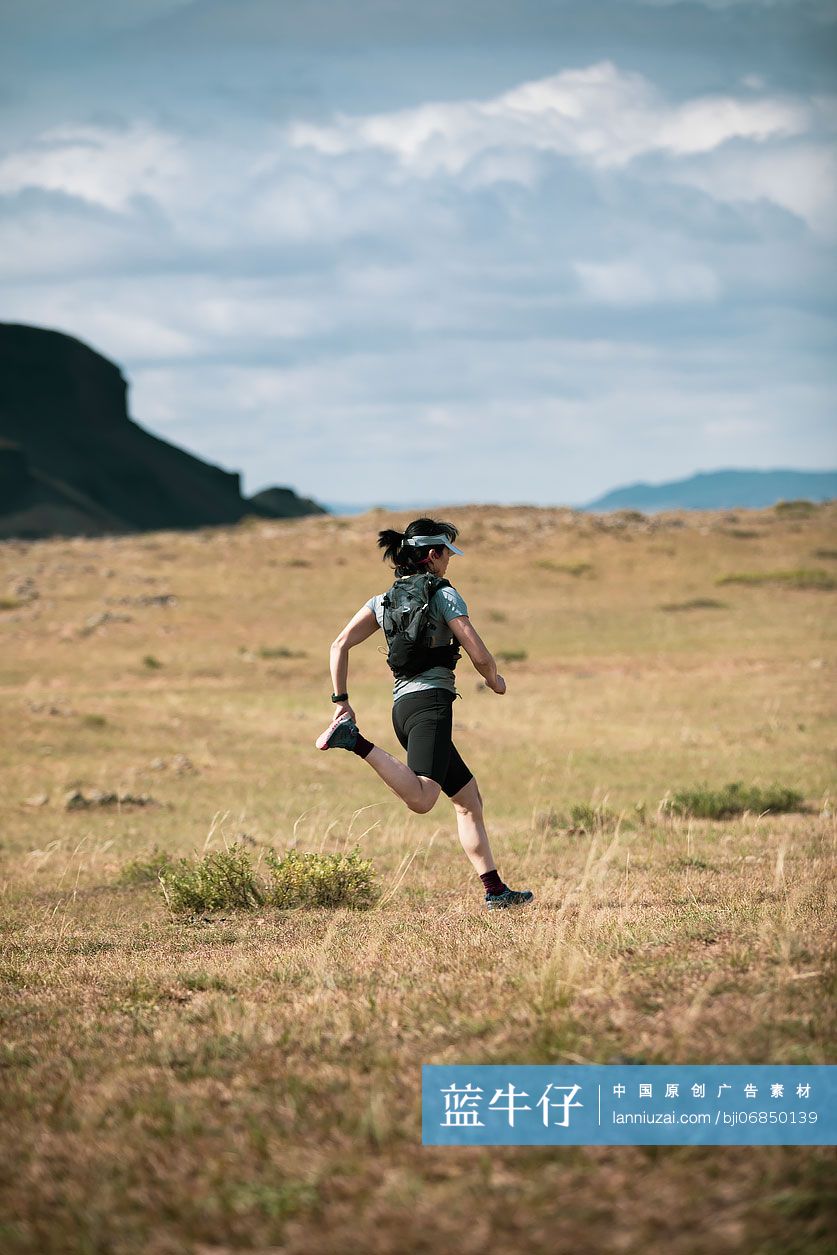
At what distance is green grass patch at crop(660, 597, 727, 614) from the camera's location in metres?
41.2

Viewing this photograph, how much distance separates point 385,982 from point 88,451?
164 meters

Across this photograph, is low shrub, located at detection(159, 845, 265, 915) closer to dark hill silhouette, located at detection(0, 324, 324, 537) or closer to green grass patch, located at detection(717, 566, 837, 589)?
green grass patch, located at detection(717, 566, 837, 589)

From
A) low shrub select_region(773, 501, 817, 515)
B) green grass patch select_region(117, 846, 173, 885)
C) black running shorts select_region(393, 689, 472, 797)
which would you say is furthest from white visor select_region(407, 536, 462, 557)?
low shrub select_region(773, 501, 817, 515)

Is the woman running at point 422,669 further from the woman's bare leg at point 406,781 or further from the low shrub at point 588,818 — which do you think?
the low shrub at point 588,818

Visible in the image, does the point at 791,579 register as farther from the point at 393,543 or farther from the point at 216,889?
the point at 393,543

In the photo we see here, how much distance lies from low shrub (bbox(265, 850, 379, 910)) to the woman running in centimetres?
135

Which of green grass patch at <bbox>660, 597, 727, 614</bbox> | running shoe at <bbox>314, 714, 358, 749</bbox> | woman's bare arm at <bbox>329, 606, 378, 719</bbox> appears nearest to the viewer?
running shoe at <bbox>314, 714, 358, 749</bbox>

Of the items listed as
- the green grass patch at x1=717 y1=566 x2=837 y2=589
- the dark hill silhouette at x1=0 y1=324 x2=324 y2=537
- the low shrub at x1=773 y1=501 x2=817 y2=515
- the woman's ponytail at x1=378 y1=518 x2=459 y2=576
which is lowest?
the woman's ponytail at x1=378 y1=518 x2=459 y2=576

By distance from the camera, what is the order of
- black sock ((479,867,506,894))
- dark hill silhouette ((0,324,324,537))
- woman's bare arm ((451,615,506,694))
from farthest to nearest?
dark hill silhouette ((0,324,324,537))
black sock ((479,867,506,894))
woman's bare arm ((451,615,506,694))

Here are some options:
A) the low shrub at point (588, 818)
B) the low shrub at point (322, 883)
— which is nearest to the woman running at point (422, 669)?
the low shrub at point (322, 883)

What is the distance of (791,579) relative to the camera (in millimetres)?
46250

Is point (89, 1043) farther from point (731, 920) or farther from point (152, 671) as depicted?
point (152, 671)

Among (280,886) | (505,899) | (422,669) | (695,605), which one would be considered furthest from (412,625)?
(695,605)

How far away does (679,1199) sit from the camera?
3.04 m
